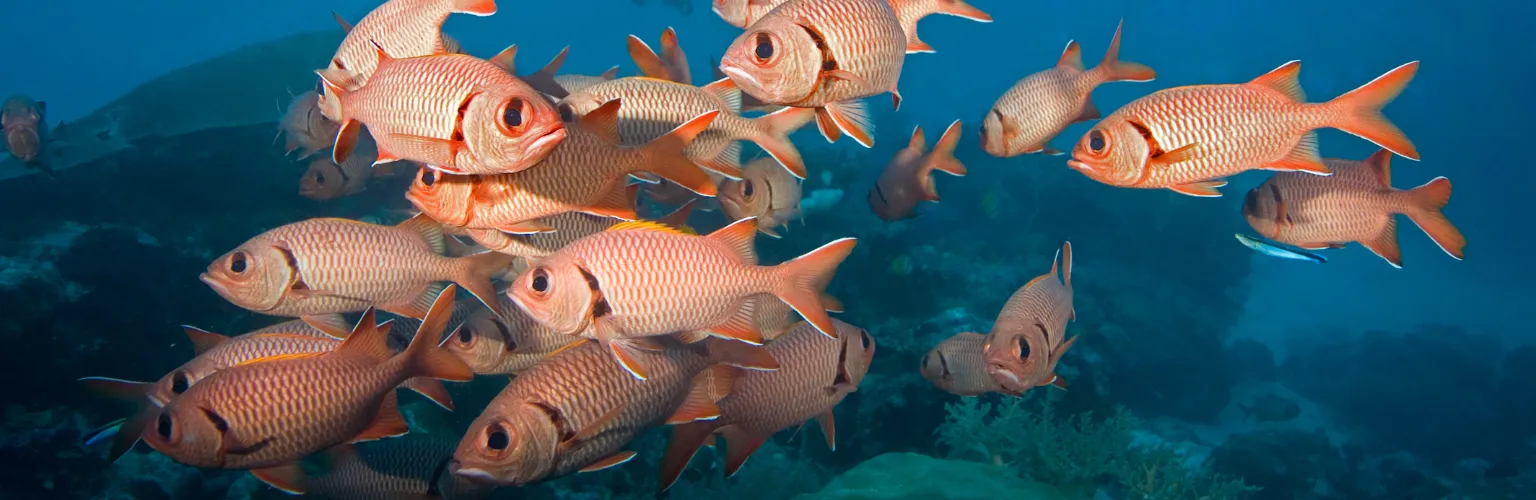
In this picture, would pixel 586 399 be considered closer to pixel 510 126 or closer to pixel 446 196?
pixel 446 196

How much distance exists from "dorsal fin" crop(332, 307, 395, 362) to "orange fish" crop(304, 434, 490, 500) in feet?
5.06

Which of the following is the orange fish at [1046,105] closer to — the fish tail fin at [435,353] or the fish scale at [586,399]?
the fish scale at [586,399]

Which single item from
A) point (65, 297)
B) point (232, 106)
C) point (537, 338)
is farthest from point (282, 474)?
point (232, 106)

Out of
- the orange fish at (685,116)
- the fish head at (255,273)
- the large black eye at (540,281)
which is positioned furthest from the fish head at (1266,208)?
the fish head at (255,273)

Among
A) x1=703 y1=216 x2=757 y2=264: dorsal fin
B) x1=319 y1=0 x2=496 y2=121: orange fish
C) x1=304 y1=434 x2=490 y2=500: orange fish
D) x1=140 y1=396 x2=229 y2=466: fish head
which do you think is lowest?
x1=304 y1=434 x2=490 y2=500: orange fish

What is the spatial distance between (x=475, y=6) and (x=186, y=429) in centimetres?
213

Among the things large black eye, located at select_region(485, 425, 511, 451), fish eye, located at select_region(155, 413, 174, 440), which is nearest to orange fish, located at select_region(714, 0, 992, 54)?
large black eye, located at select_region(485, 425, 511, 451)

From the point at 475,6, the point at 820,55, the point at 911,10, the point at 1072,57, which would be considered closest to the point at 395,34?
the point at 475,6

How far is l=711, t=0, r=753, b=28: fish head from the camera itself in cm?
354

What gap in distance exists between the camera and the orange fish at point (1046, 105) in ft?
13.9

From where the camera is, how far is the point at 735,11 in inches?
142

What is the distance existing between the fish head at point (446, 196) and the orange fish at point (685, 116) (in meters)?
0.69

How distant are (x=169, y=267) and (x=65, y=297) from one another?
1.03 m

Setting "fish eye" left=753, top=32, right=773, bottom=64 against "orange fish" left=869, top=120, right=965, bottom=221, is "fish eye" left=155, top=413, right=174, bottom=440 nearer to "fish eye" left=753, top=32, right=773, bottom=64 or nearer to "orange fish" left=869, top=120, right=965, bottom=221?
"fish eye" left=753, top=32, right=773, bottom=64
